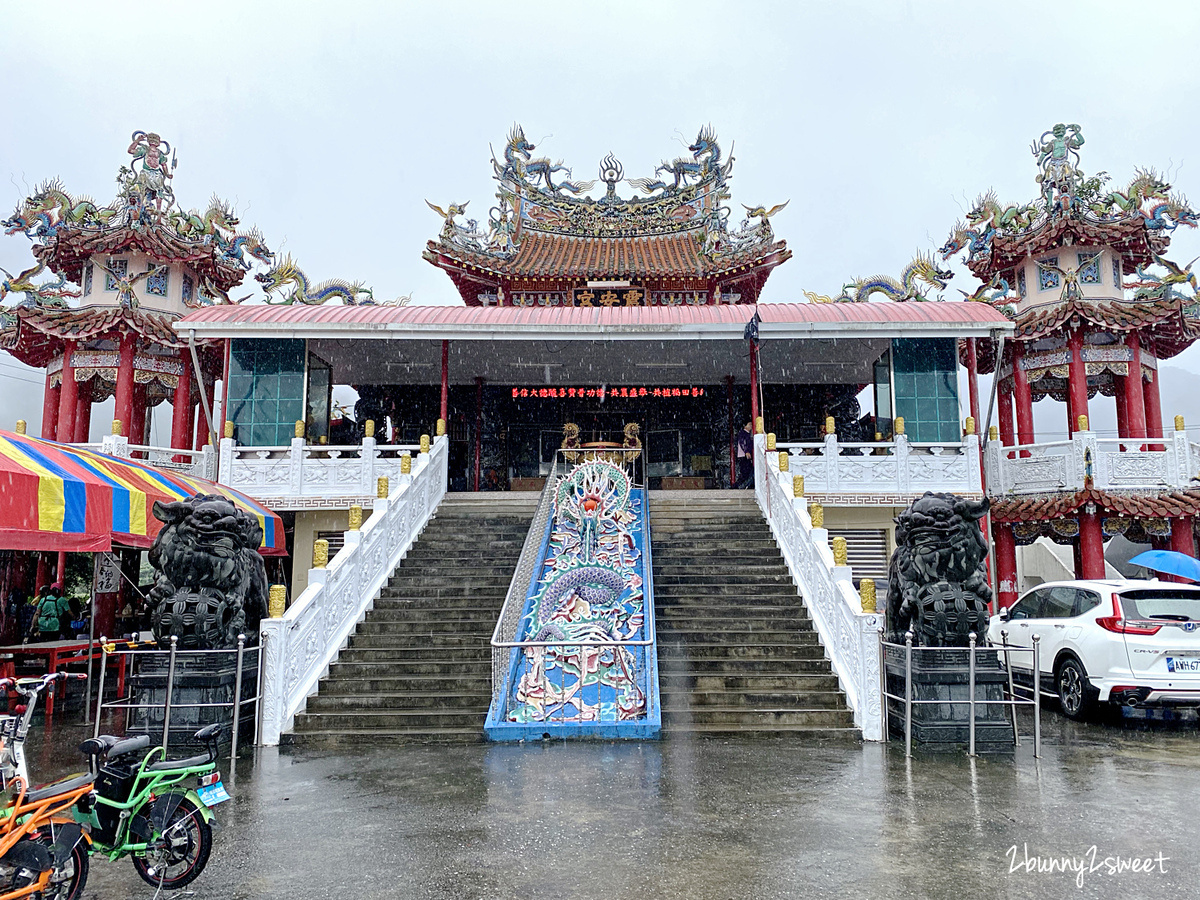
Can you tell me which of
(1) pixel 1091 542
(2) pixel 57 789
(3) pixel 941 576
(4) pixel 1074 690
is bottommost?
(4) pixel 1074 690

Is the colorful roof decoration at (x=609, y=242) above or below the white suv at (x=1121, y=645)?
above

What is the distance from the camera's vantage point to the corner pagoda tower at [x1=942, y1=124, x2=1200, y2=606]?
54.4ft

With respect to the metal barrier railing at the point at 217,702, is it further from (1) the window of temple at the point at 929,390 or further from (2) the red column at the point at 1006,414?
(2) the red column at the point at 1006,414

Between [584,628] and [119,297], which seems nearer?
[584,628]

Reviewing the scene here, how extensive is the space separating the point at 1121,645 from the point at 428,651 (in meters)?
7.48

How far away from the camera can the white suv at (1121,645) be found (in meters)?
8.70

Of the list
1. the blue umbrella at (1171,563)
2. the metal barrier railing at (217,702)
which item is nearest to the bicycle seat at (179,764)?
the metal barrier railing at (217,702)

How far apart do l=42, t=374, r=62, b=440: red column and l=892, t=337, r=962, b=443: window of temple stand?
65.2ft

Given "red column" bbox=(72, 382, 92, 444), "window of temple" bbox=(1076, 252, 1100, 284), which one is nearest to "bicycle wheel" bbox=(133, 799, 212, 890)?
"red column" bbox=(72, 382, 92, 444)

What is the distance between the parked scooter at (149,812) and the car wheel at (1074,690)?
858 centimetres

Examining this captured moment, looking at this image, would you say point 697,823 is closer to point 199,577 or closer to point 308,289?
point 199,577

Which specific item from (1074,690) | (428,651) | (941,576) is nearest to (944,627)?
(941,576)

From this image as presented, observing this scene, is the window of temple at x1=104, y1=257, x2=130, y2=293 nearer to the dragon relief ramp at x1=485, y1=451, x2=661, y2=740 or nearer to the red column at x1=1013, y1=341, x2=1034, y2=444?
the dragon relief ramp at x1=485, y1=451, x2=661, y2=740

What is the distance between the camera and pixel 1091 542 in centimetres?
1655
